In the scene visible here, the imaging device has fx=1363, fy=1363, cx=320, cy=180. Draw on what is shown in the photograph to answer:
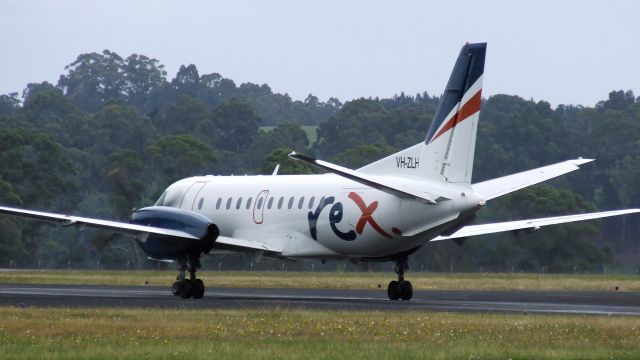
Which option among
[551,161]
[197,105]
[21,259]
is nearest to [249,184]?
[21,259]

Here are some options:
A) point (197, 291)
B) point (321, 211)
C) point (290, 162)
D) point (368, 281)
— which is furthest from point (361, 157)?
point (197, 291)

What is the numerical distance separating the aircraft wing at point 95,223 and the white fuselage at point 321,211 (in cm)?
318

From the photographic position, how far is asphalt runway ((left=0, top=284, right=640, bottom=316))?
1281 inches

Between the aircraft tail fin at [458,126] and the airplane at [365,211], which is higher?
the aircraft tail fin at [458,126]

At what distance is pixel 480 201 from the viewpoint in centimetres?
3444

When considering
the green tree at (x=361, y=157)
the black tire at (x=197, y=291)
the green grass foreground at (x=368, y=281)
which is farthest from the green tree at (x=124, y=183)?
the black tire at (x=197, y=291)

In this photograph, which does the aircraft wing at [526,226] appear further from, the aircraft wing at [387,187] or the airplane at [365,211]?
the aircraft wing at [387,187]

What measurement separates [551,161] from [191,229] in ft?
269

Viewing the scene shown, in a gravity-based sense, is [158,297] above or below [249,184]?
below

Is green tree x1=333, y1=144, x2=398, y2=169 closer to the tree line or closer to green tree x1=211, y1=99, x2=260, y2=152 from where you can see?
the tree line

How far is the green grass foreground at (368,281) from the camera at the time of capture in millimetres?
48719

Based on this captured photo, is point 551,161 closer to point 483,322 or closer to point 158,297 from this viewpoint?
point 158,297

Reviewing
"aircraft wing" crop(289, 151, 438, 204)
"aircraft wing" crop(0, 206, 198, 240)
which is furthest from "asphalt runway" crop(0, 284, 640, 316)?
"aircraft wing" crop(289, 151, 438, 204)

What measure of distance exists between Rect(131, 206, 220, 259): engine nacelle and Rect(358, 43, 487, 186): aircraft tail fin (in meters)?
6.00
